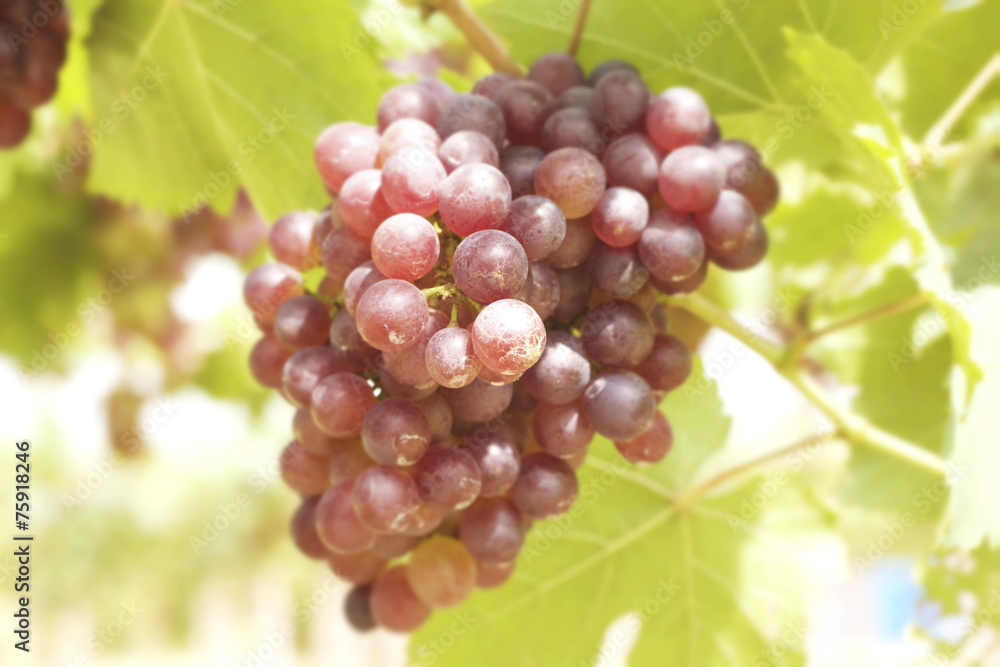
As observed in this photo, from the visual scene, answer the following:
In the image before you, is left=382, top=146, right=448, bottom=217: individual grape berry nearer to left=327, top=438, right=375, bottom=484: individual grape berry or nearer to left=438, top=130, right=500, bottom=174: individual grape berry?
left=438, top=130, right=500, bottom=174: individual grape berry

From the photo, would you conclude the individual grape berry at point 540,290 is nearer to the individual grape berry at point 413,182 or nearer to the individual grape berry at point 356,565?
the individual grape berry at point 413,182

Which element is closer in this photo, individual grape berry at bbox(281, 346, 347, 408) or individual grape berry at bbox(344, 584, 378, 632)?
individual grape berry at bbox(281, 346, 347, 408)

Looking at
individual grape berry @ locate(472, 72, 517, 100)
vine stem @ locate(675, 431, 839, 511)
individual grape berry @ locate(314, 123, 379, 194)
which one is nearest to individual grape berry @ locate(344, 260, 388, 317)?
individual grape berry @ locate(314, 123, 379, 194)

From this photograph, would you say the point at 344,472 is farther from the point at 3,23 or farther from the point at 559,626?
the point at 3,23

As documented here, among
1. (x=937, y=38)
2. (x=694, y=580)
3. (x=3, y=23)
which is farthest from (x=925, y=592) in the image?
(x=3, y=23)

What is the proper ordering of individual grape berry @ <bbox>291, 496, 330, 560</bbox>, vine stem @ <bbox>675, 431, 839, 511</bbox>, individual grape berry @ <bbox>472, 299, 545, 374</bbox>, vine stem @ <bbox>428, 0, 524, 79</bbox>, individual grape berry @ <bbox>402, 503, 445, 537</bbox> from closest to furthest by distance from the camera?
1. individual grape berry @ <bbox>472, 299, 545, 374</bbox>
2. individual grape berry @ <bbox>402, 503, 445, 537</bbox>
3. individual grape berry @ <bbox>291, 496, 330, 560</bbox>
4. vine stem @ <bbox>428, 0, 524, 79</bbox>
5. vine stem @ <bbox>675, 431, 839, 511</bbox>

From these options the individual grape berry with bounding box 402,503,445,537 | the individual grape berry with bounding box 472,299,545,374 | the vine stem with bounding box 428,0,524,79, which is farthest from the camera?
the vine stem with bounding box 428,0,524,79
